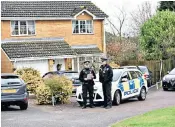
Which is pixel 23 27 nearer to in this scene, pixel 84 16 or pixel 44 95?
pixel 84 16

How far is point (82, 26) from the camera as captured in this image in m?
38.9

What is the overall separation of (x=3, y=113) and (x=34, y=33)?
2063 centimetres

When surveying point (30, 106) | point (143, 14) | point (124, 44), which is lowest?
point (30, 106)

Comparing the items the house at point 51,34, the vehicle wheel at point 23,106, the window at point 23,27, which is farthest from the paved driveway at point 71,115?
the window at point 23,27

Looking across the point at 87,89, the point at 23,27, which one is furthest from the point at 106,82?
the point at 23,27

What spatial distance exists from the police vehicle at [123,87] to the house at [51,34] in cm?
1350

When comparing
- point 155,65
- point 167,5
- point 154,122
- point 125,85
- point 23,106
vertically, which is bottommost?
point 23,106

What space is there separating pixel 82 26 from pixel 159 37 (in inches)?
259

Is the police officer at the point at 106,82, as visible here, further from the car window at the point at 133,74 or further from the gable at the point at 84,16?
the gable at the point at 84,16

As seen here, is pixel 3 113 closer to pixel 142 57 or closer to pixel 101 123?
pixel 101 123

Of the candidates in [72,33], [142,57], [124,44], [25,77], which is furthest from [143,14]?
[25,77]

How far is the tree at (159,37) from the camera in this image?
38.1 metres

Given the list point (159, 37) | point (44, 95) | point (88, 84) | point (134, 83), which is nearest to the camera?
point (88, 84)

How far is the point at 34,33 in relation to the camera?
3625 centimetres
